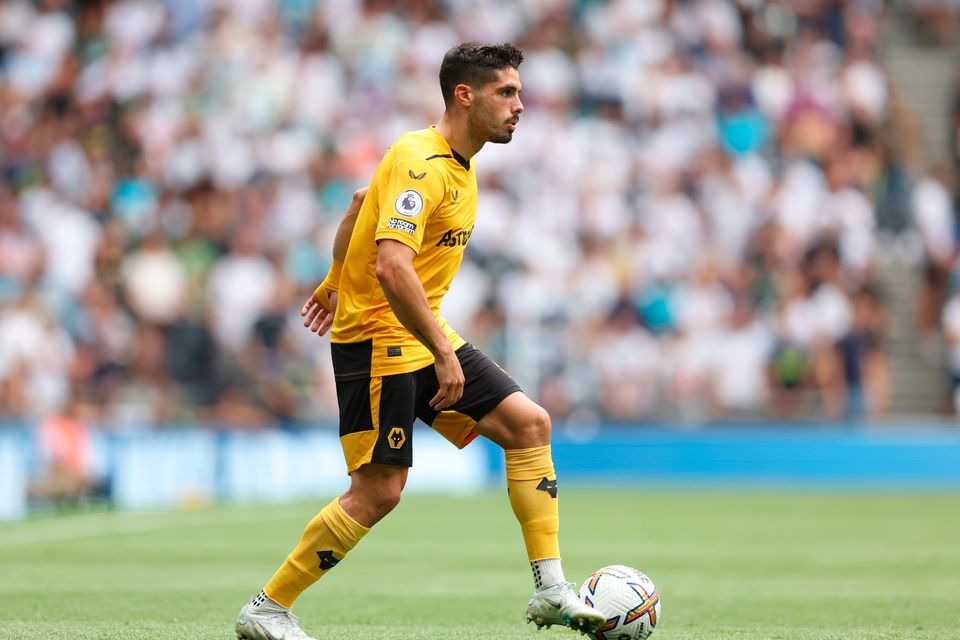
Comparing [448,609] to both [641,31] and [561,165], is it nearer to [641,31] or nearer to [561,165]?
[561,165]

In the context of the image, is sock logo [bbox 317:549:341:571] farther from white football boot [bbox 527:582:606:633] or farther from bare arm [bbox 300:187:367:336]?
bare arm [bbox 300:187:367:336]

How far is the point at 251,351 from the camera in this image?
1823cm

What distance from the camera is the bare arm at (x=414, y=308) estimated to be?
6172 mm

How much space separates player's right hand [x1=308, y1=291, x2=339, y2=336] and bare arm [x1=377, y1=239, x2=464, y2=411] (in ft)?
3.16

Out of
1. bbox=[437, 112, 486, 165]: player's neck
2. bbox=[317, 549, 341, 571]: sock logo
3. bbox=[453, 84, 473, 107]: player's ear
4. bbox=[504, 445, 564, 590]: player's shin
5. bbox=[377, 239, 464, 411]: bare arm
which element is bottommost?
bbox=[317, 549, 341, 571]: sock logo

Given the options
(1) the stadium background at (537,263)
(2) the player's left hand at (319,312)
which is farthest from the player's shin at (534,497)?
(1) the stadium background at (537,263)

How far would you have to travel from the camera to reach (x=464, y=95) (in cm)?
659

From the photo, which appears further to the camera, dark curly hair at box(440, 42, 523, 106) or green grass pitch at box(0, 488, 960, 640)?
green grass pitch at box(0, 488, 960, 640)

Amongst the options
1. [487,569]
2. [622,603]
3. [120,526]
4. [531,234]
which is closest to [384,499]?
[622,603]

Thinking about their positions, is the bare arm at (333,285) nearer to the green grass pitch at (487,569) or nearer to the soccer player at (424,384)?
the soccer player at (424,384)

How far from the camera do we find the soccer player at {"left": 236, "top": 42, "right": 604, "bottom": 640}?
645 cm

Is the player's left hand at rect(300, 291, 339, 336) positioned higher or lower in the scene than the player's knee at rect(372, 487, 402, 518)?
higher

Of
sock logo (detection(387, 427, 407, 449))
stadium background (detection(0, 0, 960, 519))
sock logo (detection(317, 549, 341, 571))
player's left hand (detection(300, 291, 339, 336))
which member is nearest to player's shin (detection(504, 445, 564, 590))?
sock logo (detection(387, 427, 407, 449))

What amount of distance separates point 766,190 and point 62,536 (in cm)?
1159
